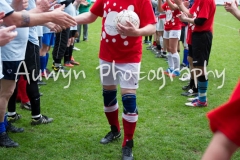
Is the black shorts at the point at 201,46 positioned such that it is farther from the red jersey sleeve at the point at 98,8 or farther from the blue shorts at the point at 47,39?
the blue shorts at the point at 47,39

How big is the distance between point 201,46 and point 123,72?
2.12m

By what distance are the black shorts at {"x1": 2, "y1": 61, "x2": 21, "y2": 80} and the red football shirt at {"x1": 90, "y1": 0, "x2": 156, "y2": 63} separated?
1.08 metres

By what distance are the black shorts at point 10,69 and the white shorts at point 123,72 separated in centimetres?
104

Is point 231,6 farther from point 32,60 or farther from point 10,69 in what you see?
point 10,69

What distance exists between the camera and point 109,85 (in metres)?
3.78

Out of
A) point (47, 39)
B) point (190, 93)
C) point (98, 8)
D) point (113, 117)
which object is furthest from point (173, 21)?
point (113, 117)

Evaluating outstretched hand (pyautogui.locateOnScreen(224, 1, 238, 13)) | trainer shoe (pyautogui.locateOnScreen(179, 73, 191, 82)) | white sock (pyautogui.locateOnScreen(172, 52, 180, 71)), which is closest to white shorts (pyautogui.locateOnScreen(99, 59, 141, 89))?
outstretched hand (pyautogui.locateOnScreen(224, 1, 238, 13))

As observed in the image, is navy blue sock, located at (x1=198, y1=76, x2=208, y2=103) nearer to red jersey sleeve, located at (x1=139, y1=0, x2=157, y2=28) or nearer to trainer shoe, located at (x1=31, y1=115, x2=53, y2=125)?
red jersey sleeve, located at (x1=139, y1=0, x2=157, y2=28)

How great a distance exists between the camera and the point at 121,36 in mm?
3479

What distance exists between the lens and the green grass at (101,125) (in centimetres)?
374

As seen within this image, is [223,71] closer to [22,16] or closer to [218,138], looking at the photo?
[22,16]

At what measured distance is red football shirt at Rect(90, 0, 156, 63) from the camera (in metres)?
3.40

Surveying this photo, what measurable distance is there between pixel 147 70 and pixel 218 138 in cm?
715

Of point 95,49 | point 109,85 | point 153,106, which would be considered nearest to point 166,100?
point 153,106
